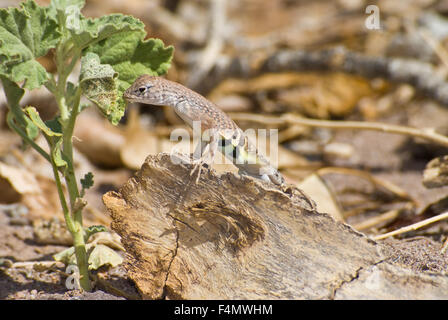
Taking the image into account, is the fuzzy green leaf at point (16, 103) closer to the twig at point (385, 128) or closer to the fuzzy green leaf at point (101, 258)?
the fuzzy green leaf at point (101, 258)

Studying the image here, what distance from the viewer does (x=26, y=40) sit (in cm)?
233

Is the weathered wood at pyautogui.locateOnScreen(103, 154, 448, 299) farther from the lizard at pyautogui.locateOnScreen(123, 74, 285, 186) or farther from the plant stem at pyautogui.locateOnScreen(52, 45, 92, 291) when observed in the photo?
the lizard at pyautogui.locateOnScreen(123, 74, 285, 186)

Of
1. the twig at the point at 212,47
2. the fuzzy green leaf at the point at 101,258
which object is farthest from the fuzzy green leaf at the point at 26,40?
the twig at the point at 212,47

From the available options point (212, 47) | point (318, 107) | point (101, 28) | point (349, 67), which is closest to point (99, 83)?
point (101, 28)

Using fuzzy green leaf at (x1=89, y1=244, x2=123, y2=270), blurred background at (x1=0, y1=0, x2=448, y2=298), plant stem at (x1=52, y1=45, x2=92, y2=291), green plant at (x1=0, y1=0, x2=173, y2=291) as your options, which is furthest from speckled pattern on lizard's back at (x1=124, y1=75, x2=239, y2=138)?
blurred background at (x1=0, y1=0, x2=448, y2=298)

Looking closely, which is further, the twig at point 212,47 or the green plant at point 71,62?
the twig at point 212,47

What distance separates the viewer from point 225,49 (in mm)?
7180

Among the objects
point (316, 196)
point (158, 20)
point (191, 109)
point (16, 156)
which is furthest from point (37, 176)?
point (158, 20)

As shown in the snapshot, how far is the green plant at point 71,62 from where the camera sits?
2.26m

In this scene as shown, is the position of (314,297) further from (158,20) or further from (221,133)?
(158,20)

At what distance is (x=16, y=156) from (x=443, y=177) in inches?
139

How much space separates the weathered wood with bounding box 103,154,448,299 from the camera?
2287mm

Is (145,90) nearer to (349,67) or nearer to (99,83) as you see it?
(99,83)

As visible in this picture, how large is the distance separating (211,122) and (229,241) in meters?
0.77
